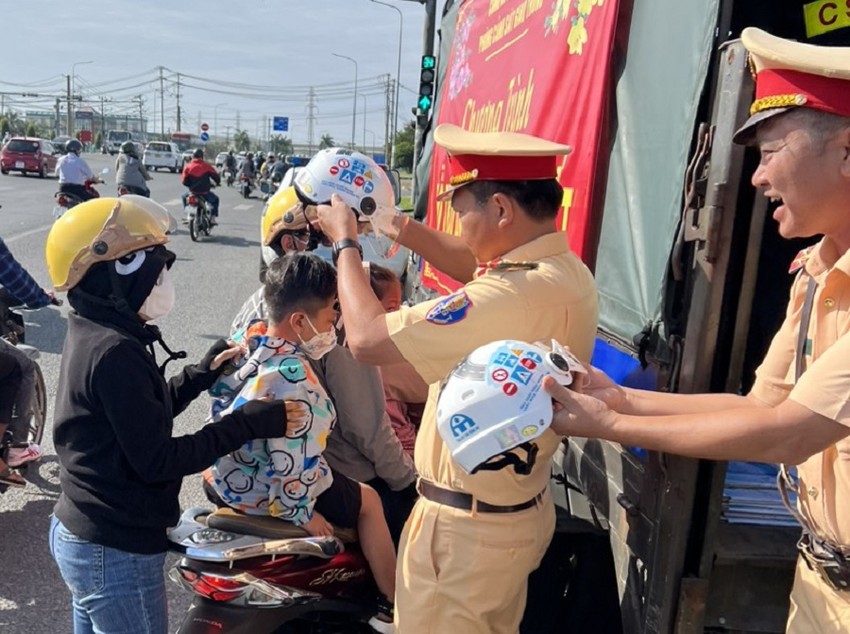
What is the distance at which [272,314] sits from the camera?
2449mm

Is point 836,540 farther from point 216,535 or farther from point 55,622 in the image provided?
point 55,622

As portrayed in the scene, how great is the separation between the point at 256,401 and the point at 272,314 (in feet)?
1.00

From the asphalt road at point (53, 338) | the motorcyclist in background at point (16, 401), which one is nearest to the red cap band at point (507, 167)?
the asphalt road at point (53, 338)

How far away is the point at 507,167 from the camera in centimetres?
200

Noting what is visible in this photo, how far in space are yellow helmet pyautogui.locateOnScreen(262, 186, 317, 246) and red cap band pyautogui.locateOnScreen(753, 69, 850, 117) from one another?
6.52 ft

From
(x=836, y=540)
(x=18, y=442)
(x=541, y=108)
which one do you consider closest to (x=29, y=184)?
(x=18, y=442)

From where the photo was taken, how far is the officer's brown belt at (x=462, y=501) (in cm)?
202

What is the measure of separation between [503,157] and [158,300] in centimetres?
108

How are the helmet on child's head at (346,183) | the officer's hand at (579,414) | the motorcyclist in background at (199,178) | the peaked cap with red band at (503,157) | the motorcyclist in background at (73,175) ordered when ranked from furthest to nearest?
the motorcyclist in background at (199,178) → the motorcyclist in background at (73,175) → the helmet on child's head at (346,183) → the peaked cap with red band at (503,157) → the officer's hand at (579,414)

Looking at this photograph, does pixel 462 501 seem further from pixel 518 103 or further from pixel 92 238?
pixel 518 103

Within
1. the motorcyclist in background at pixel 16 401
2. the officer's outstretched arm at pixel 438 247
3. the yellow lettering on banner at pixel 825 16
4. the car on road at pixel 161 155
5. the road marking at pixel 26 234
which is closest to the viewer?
the yellow lettering on banner at pixel 825 16

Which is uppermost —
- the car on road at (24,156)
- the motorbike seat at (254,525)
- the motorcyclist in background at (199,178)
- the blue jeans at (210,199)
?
the motorbike seat at (254,525)

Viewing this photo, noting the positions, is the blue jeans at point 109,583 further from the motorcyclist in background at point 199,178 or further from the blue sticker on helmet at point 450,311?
Answer: the motorcyclist in background at point 199,178

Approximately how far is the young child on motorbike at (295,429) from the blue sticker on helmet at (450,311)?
2.07 feet
